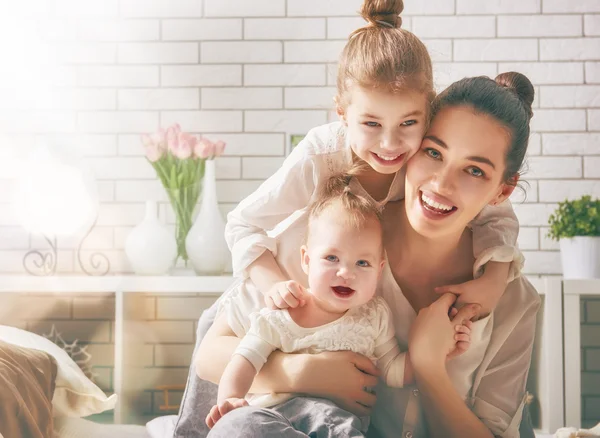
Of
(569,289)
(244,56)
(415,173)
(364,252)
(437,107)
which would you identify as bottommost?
(569,289)

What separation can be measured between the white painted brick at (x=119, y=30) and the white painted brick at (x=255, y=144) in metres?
0.56

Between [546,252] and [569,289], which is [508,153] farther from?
[546,252]

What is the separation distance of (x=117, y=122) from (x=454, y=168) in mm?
2153

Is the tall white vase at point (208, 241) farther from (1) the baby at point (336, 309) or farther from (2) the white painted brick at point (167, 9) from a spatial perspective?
(1) the baby at point (336, 309)

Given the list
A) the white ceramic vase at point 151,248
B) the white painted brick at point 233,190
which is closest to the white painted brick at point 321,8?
the white painted brick at point 233,190

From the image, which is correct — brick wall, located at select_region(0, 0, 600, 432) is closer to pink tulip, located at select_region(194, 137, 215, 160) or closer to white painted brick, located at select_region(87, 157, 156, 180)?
white painted brick, located at select_region(87, 157, 156, 180)

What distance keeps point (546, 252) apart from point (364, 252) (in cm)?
189

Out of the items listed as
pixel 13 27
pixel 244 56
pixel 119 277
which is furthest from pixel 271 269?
pixel 13 27

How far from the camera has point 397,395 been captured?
65.4 inches

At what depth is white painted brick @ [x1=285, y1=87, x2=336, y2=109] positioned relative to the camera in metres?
3.22

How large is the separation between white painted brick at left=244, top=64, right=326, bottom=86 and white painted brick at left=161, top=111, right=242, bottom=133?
0.54 ft

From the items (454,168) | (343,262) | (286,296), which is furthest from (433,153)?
(286,296)

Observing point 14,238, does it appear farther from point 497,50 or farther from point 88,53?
point 497,50

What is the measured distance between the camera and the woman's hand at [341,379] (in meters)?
1.47
